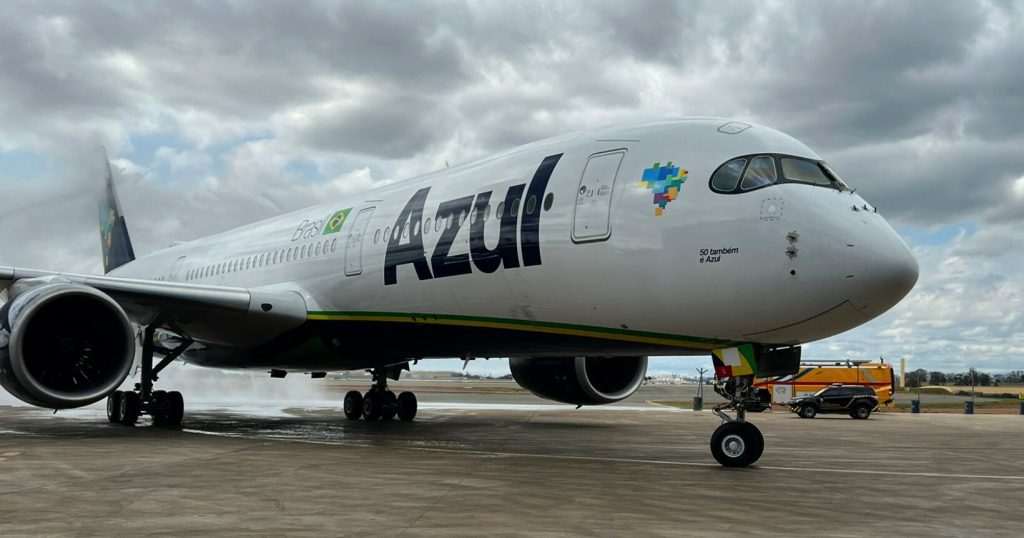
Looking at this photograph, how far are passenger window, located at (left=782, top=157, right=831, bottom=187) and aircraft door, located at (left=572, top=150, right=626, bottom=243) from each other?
184 centimetres

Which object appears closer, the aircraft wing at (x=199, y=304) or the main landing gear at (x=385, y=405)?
the aircraft wing at (x=199, y=304)

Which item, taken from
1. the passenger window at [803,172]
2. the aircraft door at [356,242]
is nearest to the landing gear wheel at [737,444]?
the passenger window at [803,172]

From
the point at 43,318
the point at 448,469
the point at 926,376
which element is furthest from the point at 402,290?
the point at 926,376

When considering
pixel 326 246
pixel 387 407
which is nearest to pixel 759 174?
pixel 326 246

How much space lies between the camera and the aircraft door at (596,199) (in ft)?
31.3

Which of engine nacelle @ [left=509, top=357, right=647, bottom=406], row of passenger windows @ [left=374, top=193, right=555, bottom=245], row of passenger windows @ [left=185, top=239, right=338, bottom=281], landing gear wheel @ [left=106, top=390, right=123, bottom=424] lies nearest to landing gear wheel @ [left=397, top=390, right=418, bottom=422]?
engine nacelle @ [left=509, top=357, right=647, bottom=406]

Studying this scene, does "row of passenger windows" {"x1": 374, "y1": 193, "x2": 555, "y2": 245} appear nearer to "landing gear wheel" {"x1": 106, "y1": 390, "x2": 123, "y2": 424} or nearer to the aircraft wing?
the aircraft wing

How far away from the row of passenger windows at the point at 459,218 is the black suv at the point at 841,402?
18.8 metres

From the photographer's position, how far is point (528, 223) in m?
10.4

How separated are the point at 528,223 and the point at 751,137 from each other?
8.83 ft

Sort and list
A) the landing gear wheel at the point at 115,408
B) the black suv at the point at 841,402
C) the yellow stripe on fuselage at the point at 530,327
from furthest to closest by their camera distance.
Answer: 1. the black suv at the point at 841,402
2. the landing gear wheel at the point at 115,408
3. the yellow stripe on fuselage at the point at 530,327

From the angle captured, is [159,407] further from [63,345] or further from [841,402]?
[841,402]

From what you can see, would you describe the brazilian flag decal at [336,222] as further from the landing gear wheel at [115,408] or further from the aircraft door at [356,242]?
the landing gear wheel at [115,408]

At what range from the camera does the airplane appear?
8.38 m
